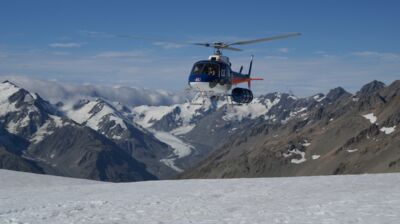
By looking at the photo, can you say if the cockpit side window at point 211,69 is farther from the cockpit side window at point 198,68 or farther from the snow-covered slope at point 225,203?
the snow-covered slope at point 225,203

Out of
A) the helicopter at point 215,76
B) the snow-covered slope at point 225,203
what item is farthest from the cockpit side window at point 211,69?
the snow-covered slope at point 225,203

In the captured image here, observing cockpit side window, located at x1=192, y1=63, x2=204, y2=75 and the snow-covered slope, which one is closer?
the snow-covered slope

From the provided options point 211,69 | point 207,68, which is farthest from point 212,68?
point 207,68

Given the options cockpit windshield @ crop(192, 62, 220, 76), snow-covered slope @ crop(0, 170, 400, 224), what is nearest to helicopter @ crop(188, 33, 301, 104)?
cockpit windshield @ crop(192, 62, 220, 76)

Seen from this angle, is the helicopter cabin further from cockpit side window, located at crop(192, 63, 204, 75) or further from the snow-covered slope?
the snow-covered slope

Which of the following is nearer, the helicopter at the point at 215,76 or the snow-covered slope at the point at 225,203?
the snow-covered slope at the point at 225,203

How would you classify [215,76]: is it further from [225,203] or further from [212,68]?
[225,203]
